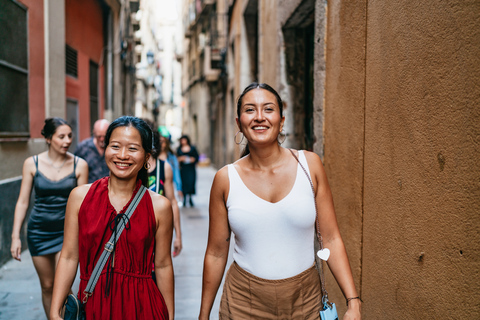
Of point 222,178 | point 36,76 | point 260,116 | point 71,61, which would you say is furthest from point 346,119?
point 71,61

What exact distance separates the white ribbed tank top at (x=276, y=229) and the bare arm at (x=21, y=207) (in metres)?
2.44

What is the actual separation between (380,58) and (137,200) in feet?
6.03

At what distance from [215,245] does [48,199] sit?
2.25 meters

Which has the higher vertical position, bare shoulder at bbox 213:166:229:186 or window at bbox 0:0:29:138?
window at bbox 0:0:29:138

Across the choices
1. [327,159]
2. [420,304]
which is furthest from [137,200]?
[327,159]

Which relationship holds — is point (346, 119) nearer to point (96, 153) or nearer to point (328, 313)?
point (328, 313)

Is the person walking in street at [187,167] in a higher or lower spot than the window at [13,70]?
lower

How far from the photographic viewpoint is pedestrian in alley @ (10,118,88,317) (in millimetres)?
3846

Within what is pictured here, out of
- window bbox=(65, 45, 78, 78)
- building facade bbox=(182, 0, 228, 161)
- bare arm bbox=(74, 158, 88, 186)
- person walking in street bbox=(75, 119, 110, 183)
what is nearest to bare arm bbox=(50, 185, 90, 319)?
bare arm bbox=(74, 158, 88, 186)

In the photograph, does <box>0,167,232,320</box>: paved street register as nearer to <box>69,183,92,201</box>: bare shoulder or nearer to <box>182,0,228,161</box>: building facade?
<box>69,183,92,201</box>: bare shoulder

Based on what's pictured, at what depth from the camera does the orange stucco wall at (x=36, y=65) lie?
7.13 m

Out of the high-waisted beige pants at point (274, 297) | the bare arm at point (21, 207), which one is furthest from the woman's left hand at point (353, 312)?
the bare arm at point (21, 207)

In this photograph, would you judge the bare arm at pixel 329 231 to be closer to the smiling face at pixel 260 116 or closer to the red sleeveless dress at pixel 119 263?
the smiling face at pixel 260 116

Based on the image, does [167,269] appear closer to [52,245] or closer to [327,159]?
[52,245]
